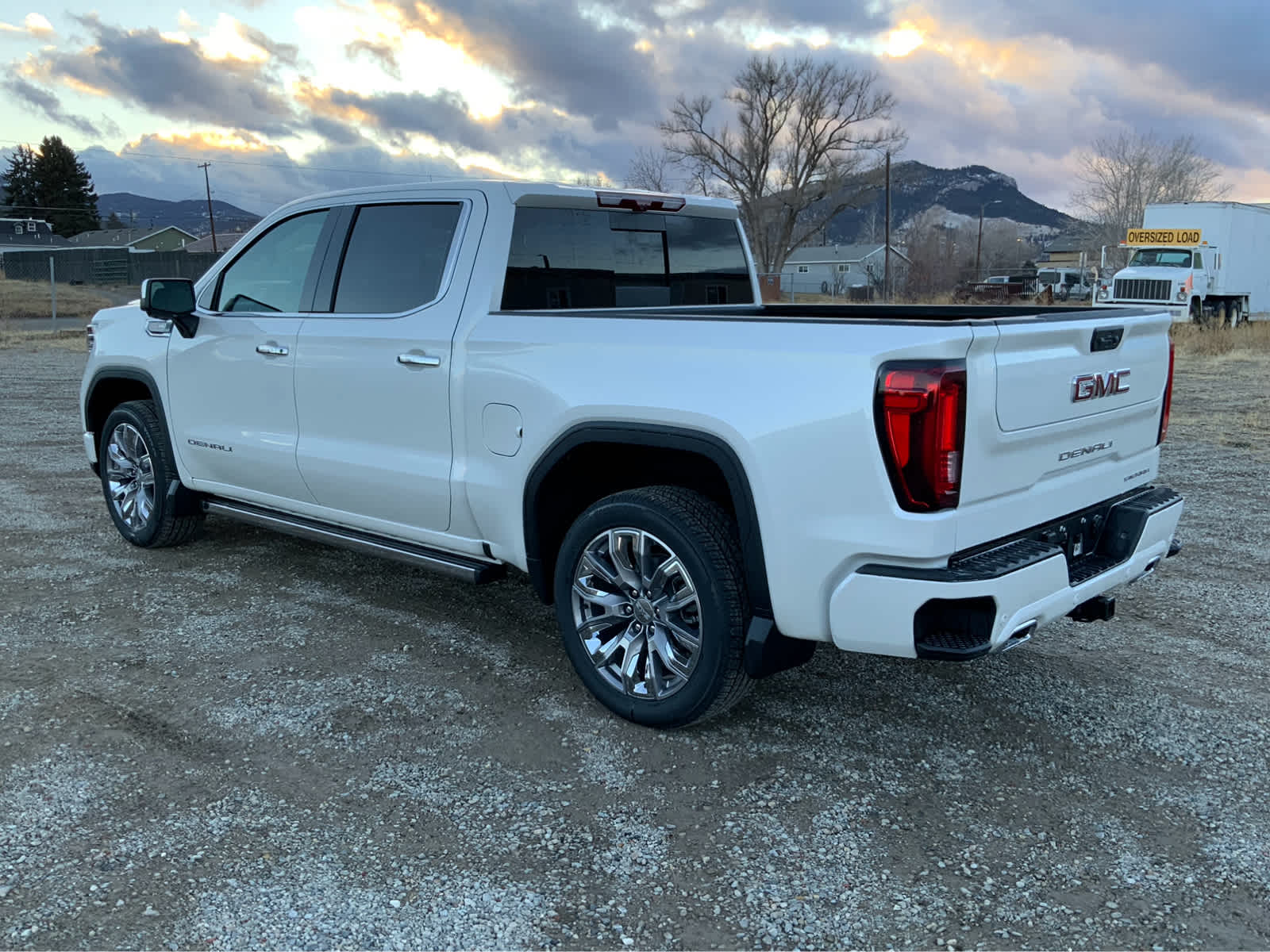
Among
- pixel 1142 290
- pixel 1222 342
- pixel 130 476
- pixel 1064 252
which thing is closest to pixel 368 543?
pixel 130 476

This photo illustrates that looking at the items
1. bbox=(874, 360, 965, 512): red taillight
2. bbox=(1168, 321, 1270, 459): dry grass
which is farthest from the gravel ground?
bbox=(1168, 321, 1270, 459): dry grass

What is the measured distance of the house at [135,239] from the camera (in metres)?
78.5

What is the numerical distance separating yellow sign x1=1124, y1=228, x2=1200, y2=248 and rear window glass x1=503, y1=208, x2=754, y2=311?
2760 centimetres

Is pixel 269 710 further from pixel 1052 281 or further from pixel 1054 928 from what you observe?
pixel 1052 281

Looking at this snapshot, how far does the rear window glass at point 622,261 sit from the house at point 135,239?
77.9m

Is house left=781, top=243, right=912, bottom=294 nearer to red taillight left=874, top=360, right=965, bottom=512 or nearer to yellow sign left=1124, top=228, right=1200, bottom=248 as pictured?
yellow sign left=1124, top=228, right=1200, bottom=248

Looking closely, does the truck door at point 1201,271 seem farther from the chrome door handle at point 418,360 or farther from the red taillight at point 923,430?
the red taillight at point 923,430

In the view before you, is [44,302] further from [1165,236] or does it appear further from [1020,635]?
[1020,635]

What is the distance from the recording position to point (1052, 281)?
209 feet

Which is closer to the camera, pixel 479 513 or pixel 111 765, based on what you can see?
pixel 111 765

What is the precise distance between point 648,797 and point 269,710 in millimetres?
1546

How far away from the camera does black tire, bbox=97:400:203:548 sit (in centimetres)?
573

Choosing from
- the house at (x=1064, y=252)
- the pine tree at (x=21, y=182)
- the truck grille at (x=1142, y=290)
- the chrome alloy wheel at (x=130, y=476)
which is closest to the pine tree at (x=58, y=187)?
the pine tree at (x=21, y=182)

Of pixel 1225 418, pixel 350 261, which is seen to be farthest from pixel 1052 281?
pixel 350 261
